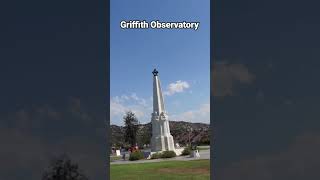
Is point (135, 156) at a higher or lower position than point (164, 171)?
higher

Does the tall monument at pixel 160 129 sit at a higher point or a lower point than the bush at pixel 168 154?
higher

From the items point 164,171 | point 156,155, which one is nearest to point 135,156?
point 156,155

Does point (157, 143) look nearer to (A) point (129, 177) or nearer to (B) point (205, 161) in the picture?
(B) point (205, 161)

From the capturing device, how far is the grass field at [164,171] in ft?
81.3

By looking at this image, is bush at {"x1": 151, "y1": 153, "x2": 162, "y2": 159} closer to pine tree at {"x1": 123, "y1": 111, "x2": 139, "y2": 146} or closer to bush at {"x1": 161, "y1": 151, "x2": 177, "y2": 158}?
bush at {"x1": 161, "y1": 151, "x2": 177, "y2": 158}

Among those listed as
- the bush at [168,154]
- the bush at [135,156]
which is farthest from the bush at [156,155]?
the bush at [135,156]

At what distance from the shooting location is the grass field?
24.8m

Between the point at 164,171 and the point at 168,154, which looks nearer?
the point at 164,171

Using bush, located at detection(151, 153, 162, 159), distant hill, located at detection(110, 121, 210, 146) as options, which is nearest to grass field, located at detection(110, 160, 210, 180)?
bush, located at detection(151, 153, 162, 159)

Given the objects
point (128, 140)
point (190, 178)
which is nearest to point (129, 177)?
point (190, 178)

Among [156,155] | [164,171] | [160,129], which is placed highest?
[160,129]

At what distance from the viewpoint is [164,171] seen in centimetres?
2716

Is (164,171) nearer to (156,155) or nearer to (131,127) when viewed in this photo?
(156,155)

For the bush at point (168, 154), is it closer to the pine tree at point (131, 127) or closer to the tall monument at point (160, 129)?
the tall monument at point (160, 129)
